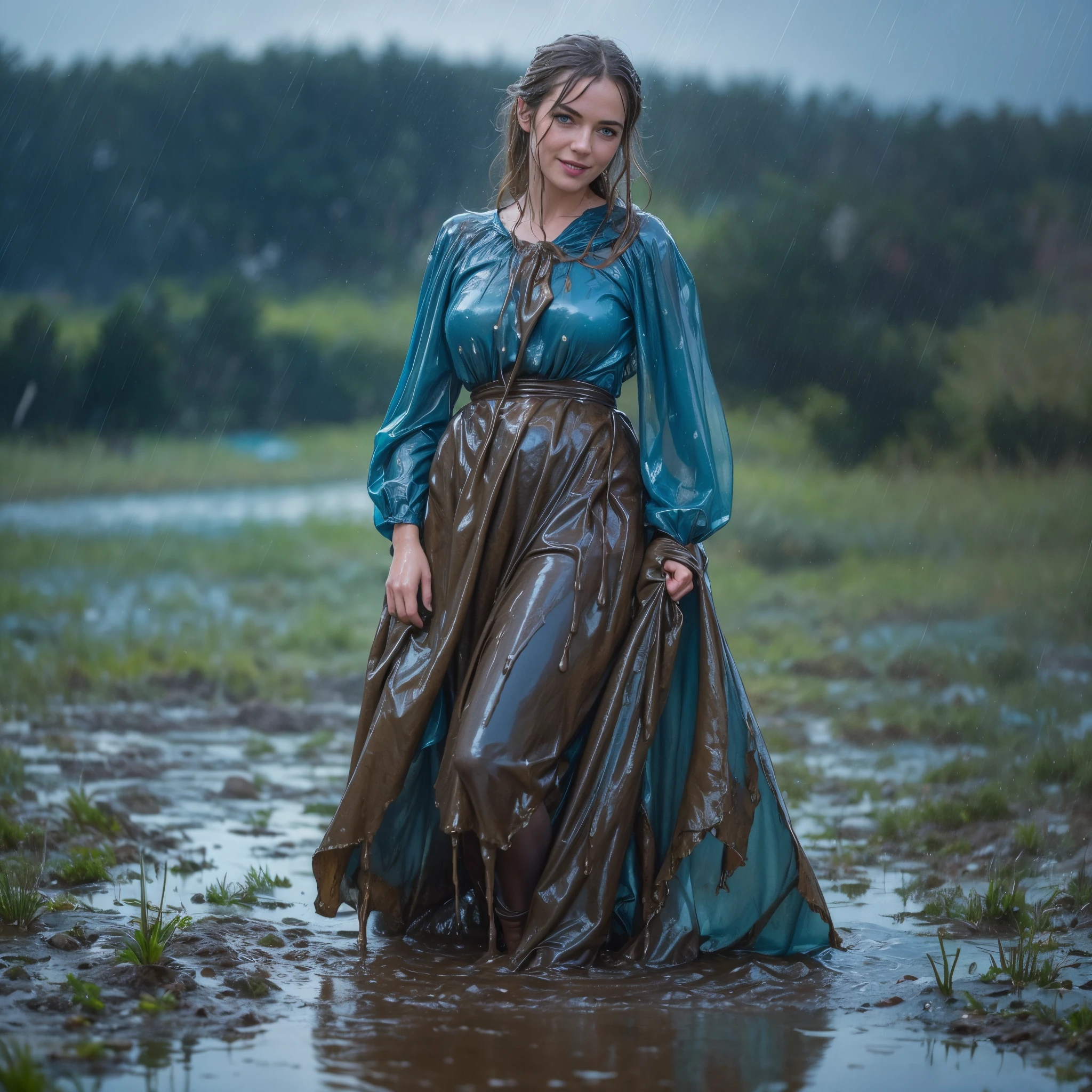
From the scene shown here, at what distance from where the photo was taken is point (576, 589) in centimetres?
316

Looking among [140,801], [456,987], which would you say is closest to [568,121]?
[456,987]

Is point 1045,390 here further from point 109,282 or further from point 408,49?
point 109,282

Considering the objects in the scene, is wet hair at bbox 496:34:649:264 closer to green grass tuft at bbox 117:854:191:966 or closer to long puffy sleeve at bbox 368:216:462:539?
long puffy sleeve at bbox 368:216:462:539

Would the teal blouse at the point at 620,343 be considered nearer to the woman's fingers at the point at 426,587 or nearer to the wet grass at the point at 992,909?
the woman's fingers at the point at 426,587

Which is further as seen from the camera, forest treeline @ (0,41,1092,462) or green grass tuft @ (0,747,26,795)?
forest treeline @ (0,41,1092,462)

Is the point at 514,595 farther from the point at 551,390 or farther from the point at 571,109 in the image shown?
the point at 571,109

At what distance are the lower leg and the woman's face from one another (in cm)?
147

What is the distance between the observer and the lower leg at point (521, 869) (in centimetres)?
319

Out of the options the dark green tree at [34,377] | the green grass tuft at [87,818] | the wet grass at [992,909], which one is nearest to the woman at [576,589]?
the wet grass at [992,909]

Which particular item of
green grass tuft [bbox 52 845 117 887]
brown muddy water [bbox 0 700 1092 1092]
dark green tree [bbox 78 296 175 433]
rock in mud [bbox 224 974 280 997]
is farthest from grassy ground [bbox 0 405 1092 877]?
green grass tuft [bbox 52 845 117 887]

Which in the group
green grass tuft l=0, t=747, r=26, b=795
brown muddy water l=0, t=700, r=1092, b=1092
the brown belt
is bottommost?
brown muddy water l=0, t=700, r=1092, b=1092

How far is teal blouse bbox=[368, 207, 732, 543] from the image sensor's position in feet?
10.6

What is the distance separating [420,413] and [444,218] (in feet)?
32.4

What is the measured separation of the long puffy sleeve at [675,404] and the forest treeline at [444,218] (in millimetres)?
7553
